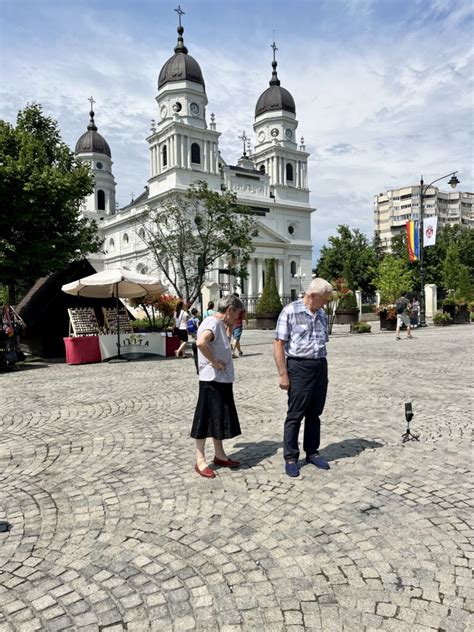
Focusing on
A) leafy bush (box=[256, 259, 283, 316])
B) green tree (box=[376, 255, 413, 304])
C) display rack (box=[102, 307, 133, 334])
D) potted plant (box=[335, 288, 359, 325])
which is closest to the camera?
display rack (box=[102, 307, 133, 334])

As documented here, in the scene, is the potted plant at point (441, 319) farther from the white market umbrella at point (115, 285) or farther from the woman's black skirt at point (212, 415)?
the woman's black skirt at point (212, 415)

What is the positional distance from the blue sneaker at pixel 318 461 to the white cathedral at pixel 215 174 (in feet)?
169

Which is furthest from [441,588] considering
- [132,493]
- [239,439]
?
[239,439]

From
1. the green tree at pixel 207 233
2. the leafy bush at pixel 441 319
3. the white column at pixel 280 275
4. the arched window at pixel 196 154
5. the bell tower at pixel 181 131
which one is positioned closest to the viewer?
the leafy bush at pixel 441 319

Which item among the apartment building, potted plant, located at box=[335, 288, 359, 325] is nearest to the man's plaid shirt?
potted plant, located at box=[335, 288, 359, 325]

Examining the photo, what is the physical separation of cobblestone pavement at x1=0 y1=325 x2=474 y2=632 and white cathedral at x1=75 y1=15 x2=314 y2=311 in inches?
1989

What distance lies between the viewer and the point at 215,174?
65.6 m

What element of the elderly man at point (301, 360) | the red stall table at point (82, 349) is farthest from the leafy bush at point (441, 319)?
the elderly man at point (301, 360)

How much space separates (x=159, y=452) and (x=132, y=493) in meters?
1.10

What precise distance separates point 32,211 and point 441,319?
23.3 meters

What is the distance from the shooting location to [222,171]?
6844 centimetres

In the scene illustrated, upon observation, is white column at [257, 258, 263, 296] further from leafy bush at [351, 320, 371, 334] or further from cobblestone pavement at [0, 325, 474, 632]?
cobblestone pavement at [0, 325, 474, 632]

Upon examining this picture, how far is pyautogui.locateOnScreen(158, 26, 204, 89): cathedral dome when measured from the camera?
6244 cm

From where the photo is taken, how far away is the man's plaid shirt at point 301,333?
14.8ft
